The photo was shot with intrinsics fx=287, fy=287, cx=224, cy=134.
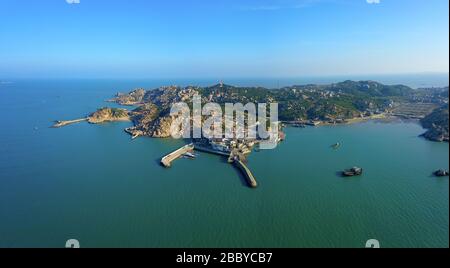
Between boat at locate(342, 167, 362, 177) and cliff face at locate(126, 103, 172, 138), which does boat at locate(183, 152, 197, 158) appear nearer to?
cliff face at locate(126, 103, 172, 138)

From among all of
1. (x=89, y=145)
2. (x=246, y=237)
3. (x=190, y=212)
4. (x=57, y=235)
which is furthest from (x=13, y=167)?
(x=246, y=237)

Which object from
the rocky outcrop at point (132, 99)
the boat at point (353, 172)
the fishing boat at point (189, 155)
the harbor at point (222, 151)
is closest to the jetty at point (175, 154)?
the harbor at point (222, 151)

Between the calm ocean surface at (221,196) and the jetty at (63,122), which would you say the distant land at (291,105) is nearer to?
the jetty at (63,122)

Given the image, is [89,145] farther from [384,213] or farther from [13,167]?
[384,213]

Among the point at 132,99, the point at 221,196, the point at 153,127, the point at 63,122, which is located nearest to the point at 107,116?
the point at 63,122

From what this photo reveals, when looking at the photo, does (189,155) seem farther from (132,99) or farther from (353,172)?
(132,99)

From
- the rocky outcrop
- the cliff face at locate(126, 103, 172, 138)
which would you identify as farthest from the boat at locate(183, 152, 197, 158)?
the rocky outcrop
